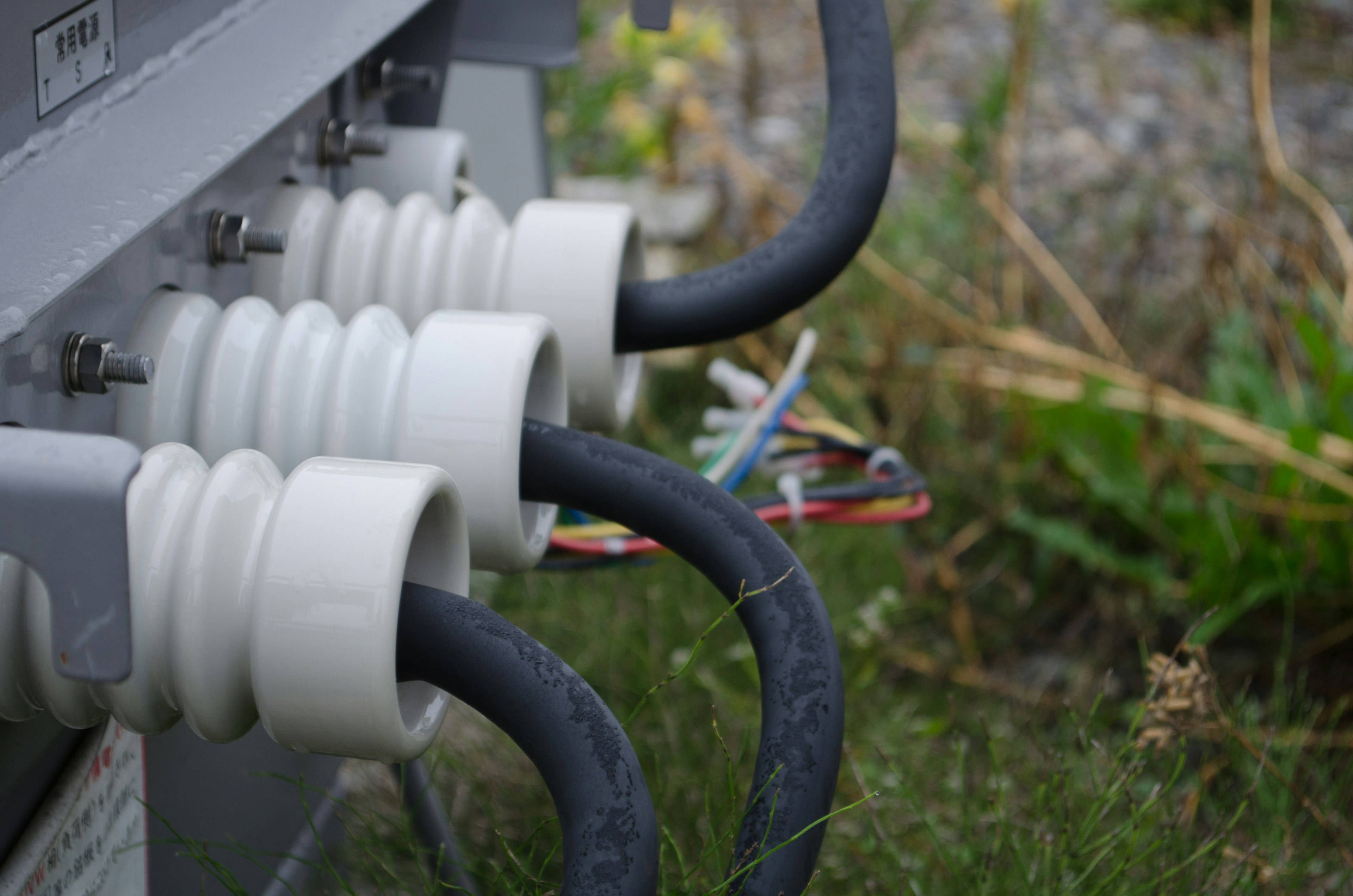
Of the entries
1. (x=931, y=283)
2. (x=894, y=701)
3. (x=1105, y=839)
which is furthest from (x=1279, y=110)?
(x=1105, y=839)

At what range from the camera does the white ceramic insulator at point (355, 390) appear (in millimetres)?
471

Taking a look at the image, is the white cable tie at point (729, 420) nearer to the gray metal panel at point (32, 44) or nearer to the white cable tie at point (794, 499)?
the white cable tie at point (794, 499)

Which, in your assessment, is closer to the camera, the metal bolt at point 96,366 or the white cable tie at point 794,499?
the metal bolt at point 96,366

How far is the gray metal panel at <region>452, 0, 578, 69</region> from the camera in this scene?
0.80m

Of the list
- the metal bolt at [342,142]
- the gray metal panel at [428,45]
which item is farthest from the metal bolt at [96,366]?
the gray metal panel at [428,45]

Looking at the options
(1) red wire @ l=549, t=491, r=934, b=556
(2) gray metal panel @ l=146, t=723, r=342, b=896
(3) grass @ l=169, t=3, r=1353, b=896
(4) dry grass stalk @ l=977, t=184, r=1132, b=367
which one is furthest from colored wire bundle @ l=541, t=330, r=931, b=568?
(4) dry grass stalk @ l=977, t=184, r=1132, b=367

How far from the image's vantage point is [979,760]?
1.30 metres

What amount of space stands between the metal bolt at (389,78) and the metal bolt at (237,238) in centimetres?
20

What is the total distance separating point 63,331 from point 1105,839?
0.57 metres

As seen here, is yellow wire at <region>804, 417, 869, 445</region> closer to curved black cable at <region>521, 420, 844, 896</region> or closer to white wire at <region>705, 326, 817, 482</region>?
white wire at <region>705, 326, 817, 482</region>

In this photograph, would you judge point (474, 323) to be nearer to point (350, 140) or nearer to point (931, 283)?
point (350, 140)

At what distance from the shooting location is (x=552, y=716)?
415mm

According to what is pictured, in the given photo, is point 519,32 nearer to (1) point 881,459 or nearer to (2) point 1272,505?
(1) point 881,459

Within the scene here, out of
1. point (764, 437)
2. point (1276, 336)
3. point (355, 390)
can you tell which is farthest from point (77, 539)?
point (1276, 336)
